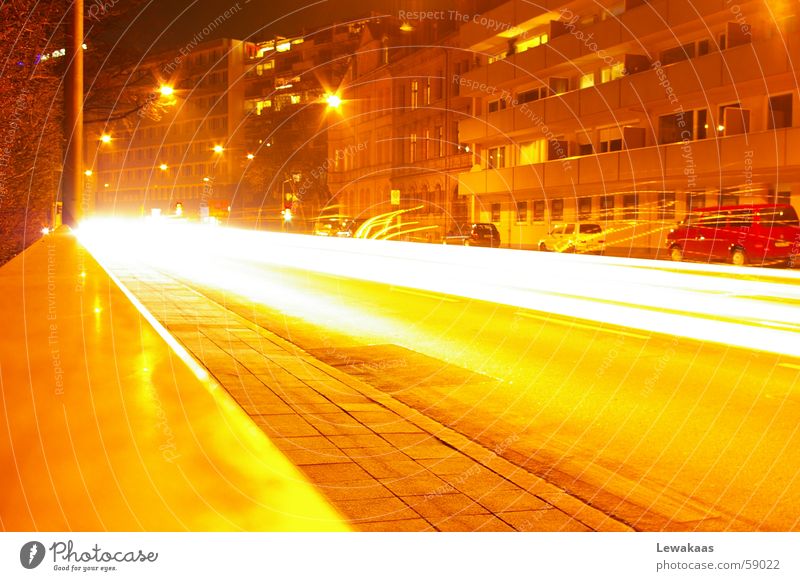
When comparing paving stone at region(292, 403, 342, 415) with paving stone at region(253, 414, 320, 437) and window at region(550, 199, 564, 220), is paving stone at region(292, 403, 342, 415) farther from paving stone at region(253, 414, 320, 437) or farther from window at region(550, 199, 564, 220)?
window at region(550, 199, 564, 220)

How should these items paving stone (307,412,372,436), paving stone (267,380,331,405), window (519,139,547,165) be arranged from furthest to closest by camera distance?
window (519,139,547,165)
paving stone (267,380,331,405)
paving stone (307,412,372,436)

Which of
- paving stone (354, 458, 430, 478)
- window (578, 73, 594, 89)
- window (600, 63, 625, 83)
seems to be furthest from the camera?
window (578, 73, 594, 89)

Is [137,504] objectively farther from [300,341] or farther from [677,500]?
[300,341]

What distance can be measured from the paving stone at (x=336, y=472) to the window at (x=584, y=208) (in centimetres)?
4319

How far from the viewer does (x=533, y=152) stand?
53.5 meters

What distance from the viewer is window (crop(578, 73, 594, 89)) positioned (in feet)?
158

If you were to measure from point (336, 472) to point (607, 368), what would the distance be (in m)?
5.66

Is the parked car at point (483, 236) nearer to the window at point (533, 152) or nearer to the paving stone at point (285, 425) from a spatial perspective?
the window at point (533, 152)

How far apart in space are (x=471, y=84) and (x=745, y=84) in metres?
23.8

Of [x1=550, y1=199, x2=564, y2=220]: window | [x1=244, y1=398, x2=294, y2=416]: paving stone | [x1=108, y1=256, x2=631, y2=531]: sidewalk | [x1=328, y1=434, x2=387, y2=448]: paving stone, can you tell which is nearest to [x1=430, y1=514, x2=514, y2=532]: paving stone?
[x1=108, y1=256, x2=631, y2=531]: sidewalk

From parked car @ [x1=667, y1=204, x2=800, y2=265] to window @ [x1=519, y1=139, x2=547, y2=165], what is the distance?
1645 cm

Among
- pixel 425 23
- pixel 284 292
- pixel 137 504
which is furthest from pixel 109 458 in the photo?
pixel 425 23

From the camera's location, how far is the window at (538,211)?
5307 centimetres

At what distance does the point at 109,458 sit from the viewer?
18.2ft
